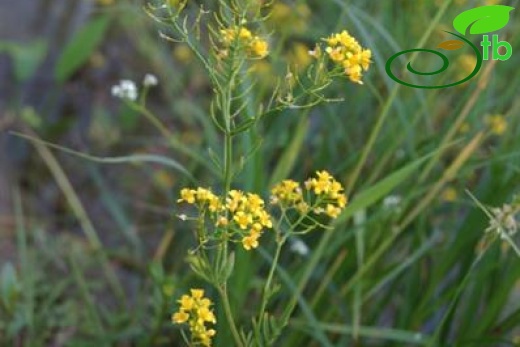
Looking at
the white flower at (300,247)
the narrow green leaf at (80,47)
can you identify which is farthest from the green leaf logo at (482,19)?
the narrow green leaf at (80,47)

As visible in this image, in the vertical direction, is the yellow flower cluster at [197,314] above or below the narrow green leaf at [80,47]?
below

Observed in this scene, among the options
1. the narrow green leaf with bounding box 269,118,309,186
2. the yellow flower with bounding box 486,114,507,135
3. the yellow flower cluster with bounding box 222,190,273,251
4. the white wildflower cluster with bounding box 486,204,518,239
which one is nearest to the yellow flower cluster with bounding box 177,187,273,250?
the yellow flower cluster with bounding box 222,190,273,251

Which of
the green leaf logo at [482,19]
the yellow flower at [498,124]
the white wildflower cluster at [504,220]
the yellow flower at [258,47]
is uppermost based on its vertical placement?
the green leaf logo at [482,19]

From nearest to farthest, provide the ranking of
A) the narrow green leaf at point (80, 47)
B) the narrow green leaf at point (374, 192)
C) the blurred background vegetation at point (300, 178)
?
the narrow green leaf at point (374, 192)
the blurred background vegetation at point (300, 178)
the narrow green leaf at point (80, 47)

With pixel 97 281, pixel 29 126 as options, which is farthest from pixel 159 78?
pixel 97 281

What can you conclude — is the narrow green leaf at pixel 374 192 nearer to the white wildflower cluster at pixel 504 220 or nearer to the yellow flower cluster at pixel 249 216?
the white wildflower cluster at pixel 504 220

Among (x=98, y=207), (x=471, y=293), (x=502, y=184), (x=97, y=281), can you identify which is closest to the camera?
(x=502, y=184)

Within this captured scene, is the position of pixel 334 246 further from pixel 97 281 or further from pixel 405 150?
pixel 97 281
